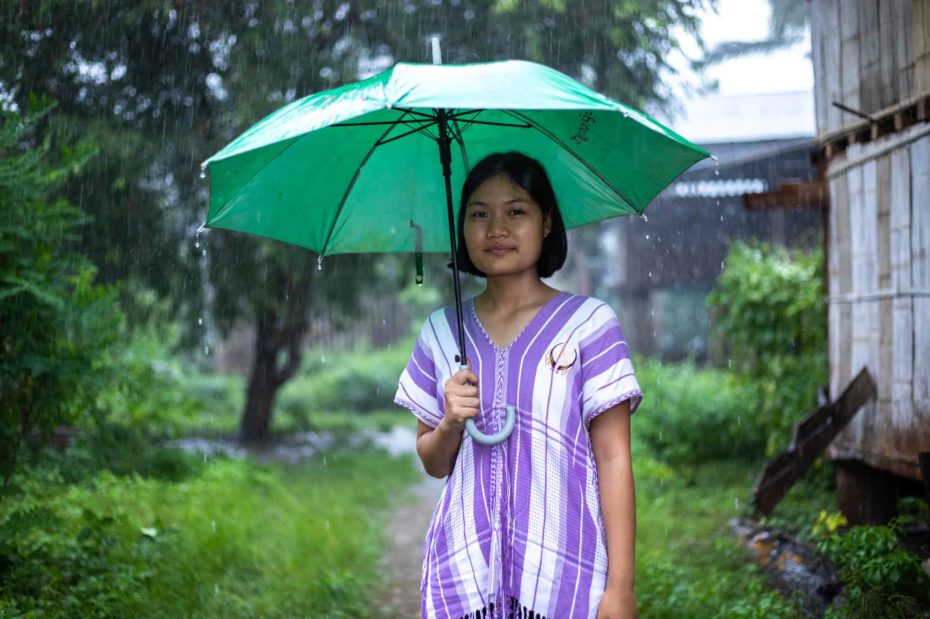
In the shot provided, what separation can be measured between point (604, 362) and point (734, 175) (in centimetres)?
1303

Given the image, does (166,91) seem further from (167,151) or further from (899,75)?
(899,75)

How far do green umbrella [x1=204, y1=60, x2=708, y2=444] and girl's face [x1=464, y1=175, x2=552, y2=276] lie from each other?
11 centimetres

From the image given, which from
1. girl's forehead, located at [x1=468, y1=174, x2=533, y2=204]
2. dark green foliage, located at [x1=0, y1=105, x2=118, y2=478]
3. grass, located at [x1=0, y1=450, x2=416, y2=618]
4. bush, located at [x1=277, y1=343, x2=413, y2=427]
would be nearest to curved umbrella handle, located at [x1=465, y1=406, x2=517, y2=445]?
girl's forehead, located at [x1=468, y1=174, x2=533, y2=204]

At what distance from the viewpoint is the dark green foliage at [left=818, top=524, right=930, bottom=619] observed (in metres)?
3.88

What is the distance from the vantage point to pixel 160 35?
7262 mm

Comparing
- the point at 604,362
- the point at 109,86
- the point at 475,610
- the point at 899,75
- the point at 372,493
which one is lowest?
the point at 372,493

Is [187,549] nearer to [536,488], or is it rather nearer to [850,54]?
[536,488]

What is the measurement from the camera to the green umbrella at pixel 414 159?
2357 mm

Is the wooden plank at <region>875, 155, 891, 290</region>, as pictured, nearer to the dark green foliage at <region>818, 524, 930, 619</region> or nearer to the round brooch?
the dark green foliage at <region>818, 524, 930, 619</region>

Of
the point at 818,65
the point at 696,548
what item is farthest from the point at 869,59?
the point at 696,548

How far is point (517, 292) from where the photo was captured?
2.54 m

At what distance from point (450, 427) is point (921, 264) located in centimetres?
385

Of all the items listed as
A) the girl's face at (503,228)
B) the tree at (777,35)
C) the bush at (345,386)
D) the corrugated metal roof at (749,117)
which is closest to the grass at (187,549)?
the girl's face at (503,228)

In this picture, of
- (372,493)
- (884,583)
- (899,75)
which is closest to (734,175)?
(372,493)
